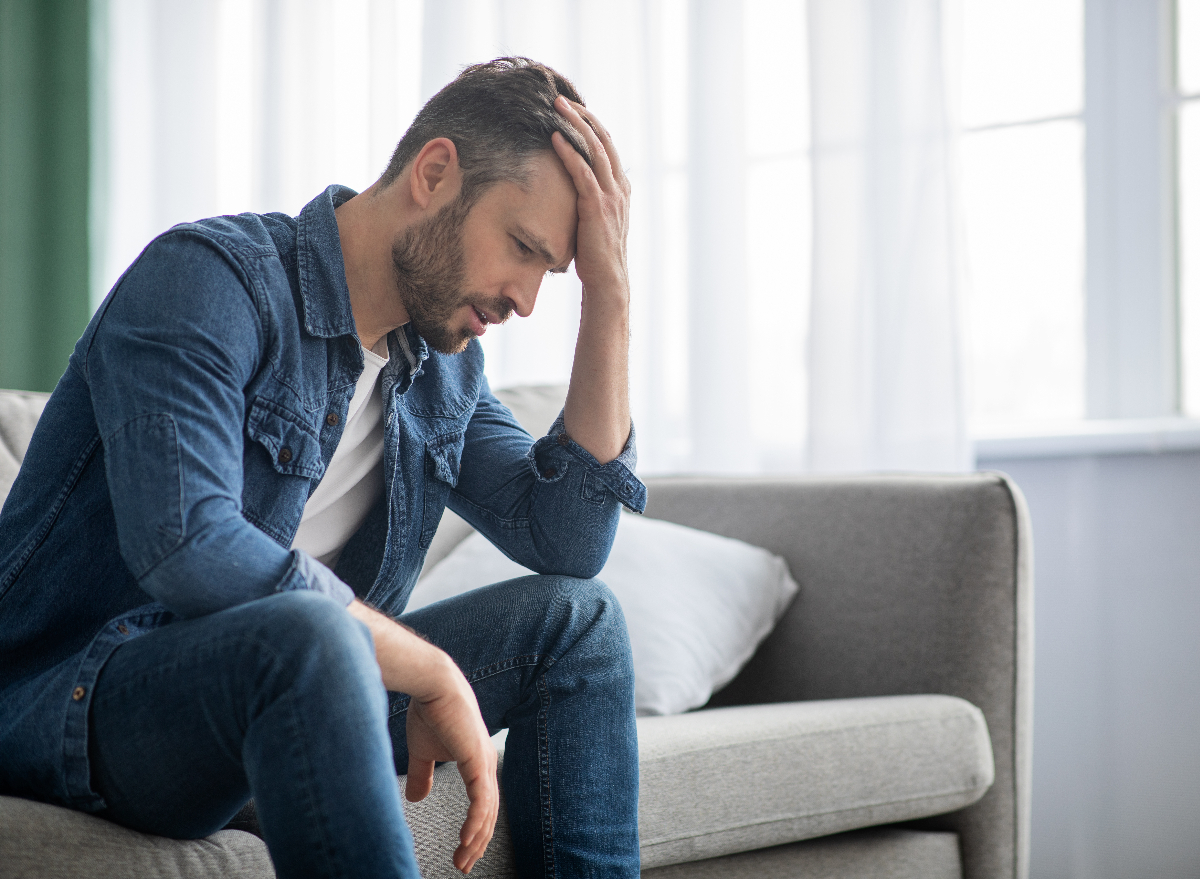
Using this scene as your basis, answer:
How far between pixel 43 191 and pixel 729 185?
70.6 inches

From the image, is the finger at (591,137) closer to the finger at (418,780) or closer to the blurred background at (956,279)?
the finger at (418,780)

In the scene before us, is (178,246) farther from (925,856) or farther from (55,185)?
(55,185)

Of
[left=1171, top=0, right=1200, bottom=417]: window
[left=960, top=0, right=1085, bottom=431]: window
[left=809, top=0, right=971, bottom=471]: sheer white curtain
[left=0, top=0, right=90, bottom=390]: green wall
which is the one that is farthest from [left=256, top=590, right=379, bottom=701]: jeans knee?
[left=0, top=0, right=90, bottom=390]: green wall

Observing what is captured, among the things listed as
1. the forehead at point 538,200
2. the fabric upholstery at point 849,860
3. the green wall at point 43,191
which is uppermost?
the green wall at point 43,191

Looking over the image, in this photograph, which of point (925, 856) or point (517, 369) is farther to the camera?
point (517, 369)

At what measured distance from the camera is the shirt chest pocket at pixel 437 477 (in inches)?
40.9

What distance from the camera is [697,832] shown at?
109 cm

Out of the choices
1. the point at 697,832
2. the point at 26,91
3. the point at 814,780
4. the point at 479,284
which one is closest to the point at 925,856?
the point at 814,780

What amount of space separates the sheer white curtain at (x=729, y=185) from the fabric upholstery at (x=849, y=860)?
30.9 inches

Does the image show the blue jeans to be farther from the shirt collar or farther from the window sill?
the window sill

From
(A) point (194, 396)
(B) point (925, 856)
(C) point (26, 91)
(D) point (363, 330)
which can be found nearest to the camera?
(A) point (194, 396)

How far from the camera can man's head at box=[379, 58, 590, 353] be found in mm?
958

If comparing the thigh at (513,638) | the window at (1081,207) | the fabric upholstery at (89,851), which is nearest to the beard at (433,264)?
the thigh at (513,638)

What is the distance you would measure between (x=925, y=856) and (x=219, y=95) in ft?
7.86
